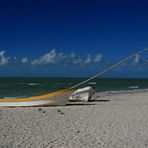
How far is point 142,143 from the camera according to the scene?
26.6 ft

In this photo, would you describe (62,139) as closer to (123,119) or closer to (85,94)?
(123,119)

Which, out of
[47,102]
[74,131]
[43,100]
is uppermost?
[43,100]

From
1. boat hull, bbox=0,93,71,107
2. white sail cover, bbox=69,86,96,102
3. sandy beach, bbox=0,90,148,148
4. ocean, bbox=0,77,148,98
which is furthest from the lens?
ocean, bbox=0,77,148,98

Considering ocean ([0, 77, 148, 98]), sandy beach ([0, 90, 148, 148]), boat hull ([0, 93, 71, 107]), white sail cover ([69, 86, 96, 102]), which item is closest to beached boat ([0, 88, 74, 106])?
boat hull ([0, 93, 71, 107])

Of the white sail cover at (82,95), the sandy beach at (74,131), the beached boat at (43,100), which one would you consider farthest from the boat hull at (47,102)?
the white sail cover at (82,95)

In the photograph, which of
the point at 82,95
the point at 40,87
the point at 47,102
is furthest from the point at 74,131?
the point at 40,87

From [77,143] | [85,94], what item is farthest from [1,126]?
[85,94]

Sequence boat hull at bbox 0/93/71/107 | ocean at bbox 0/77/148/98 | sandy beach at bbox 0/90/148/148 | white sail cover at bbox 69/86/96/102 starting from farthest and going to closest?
ocean at bbox 0/77/148/98 → white sail cover at bbox 69/86/96/102 → boat hull at bbox 0/93/71/107 → sandy beach at bbox 0/90/148/148

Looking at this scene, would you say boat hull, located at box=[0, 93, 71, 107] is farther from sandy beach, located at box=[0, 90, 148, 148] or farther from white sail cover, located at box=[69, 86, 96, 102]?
white sail cover, located at box=[69, 86, 96, 102]

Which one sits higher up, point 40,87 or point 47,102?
point 47,102

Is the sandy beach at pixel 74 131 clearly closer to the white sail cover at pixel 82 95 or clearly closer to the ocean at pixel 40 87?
the white sail cover at pixel 82 95

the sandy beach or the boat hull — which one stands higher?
the boat hull

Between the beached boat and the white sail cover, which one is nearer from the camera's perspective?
the beached boat

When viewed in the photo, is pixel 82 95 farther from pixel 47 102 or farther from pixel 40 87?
pixel 40 87
